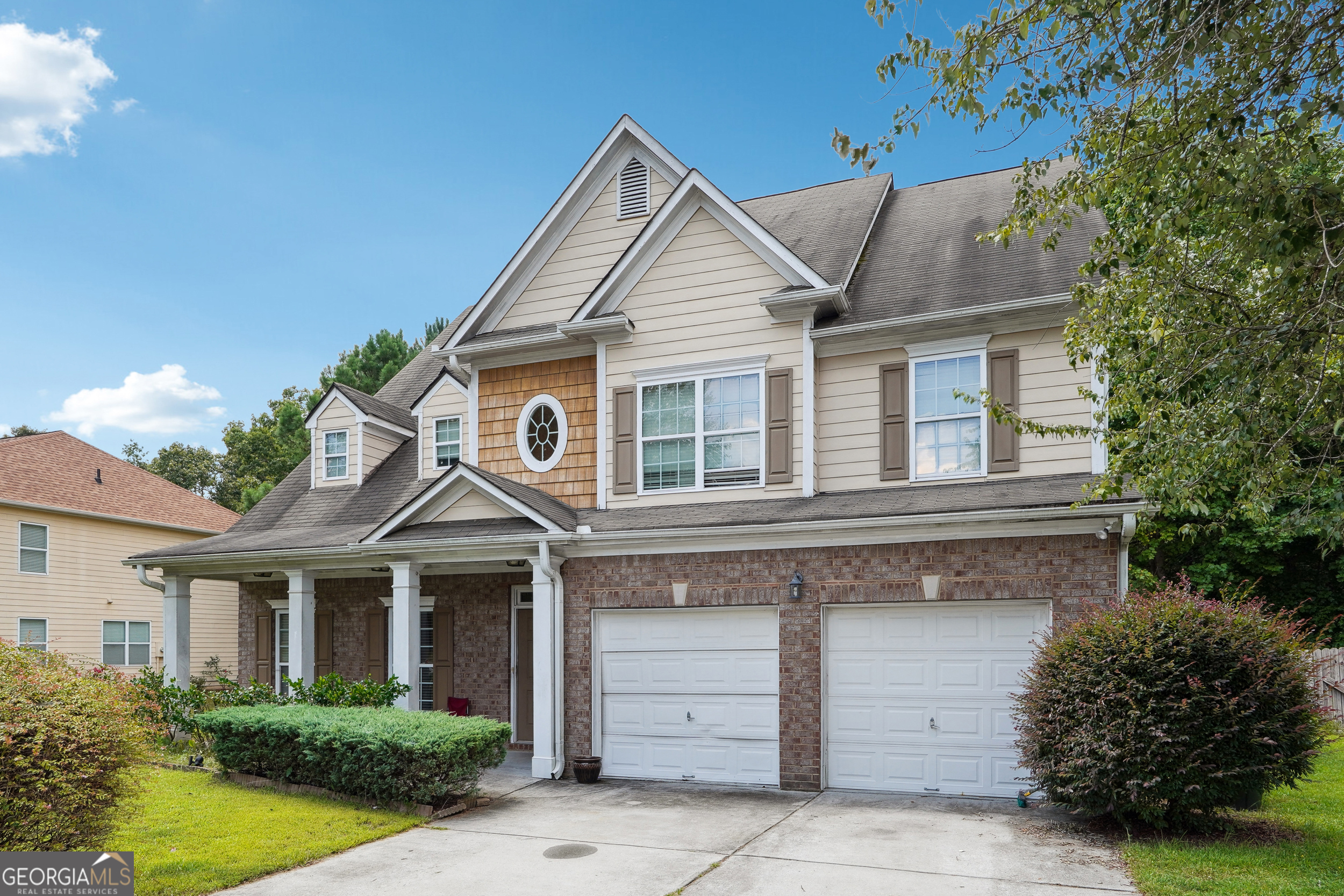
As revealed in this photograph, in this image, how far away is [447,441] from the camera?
1591 cm

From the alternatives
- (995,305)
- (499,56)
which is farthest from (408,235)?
(995,305)

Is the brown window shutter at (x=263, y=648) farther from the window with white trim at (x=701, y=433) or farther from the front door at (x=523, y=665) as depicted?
the window with white trim at (x=701, y=433)

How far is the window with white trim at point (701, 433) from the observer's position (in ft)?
39.9

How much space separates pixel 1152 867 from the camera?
281 inches

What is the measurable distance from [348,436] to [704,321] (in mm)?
8237

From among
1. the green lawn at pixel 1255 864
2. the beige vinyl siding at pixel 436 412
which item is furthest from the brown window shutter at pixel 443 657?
the green lawn at pixel 1255 864

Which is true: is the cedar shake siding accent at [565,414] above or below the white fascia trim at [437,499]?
above

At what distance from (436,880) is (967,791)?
6053 mm

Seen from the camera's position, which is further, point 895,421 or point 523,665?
point 523,665

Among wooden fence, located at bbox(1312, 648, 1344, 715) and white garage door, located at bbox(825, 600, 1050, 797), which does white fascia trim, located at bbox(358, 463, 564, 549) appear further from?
wooden fence, located at bbox(1312, 648, 1344, 715)

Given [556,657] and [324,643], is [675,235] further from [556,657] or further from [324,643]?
[324,643]

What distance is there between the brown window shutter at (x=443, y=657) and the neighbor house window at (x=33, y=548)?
1236 cm

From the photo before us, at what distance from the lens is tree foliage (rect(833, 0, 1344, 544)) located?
5.32 metres

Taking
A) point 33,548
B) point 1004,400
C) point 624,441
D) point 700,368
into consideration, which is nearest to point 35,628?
point 33,548
